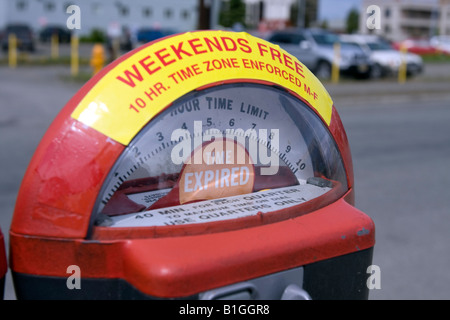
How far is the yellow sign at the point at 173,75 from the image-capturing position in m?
0.97

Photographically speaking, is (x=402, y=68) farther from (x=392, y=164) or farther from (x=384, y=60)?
(x=392, y=164)

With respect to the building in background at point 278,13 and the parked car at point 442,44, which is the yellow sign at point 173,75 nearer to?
the building in background at point 278,13

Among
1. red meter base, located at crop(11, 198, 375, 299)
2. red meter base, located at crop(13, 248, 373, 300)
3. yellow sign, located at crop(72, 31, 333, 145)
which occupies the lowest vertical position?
red meter base, located at crop(13, 248, 373, 300)

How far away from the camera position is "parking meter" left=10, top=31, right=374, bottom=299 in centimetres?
93

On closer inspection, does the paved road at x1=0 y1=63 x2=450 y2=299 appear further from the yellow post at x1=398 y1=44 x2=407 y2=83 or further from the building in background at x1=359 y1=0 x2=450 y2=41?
the building in background at x1=359 y1=0 x2=450 y2=41

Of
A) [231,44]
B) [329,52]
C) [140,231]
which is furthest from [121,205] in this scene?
[329,52]

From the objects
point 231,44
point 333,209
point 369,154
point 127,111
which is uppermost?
point 231,44

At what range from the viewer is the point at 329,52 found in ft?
49.0

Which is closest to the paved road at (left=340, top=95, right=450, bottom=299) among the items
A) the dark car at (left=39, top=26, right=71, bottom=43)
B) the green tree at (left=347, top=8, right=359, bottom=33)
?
the dark car at (left=39, top=26, right=71, bottom=43)

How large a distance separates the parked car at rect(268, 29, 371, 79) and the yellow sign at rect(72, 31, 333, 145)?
13596 millimetres

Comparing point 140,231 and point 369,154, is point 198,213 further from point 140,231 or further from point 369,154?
point 369,154

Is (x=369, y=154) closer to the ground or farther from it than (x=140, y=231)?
closer to the ground

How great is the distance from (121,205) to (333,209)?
0.43m
